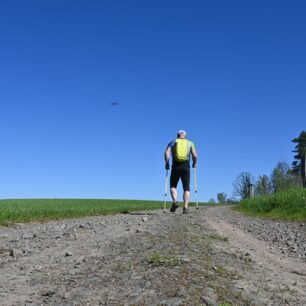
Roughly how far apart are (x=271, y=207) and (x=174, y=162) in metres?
8.01

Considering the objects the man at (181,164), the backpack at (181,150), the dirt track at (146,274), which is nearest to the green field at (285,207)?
the man at (181,164)

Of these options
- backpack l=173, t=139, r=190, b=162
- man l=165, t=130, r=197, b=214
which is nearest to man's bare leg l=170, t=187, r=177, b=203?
man l=165, t=130, r=197, b=214

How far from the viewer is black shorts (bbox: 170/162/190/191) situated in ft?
53.2

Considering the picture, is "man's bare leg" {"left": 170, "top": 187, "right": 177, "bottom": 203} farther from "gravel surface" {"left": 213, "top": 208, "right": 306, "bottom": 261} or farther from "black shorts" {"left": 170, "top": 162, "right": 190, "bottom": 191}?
"gravel surface" {"left": 213, "top": 208, "right": 306, "bottom": 261}

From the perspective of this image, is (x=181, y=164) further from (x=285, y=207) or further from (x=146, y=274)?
(x=146, y=274)

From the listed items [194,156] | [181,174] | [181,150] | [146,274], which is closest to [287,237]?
[181,174]

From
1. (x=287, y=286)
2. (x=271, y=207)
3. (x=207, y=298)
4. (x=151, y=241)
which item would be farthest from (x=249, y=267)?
(x=271, y=207)

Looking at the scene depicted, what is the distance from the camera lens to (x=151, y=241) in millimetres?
7676

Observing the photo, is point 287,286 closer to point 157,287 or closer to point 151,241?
point 157,287

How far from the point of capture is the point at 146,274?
17.5ft

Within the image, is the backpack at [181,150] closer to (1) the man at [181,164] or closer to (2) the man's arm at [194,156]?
(1) the man at [181,164]

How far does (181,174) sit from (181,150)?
0.80 metres

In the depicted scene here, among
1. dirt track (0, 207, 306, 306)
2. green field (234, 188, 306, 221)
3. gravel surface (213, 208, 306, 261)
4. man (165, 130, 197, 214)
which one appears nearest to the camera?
dirt track (0, 207, 306, 306)

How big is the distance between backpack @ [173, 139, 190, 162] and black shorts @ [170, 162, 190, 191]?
8.1 inches
